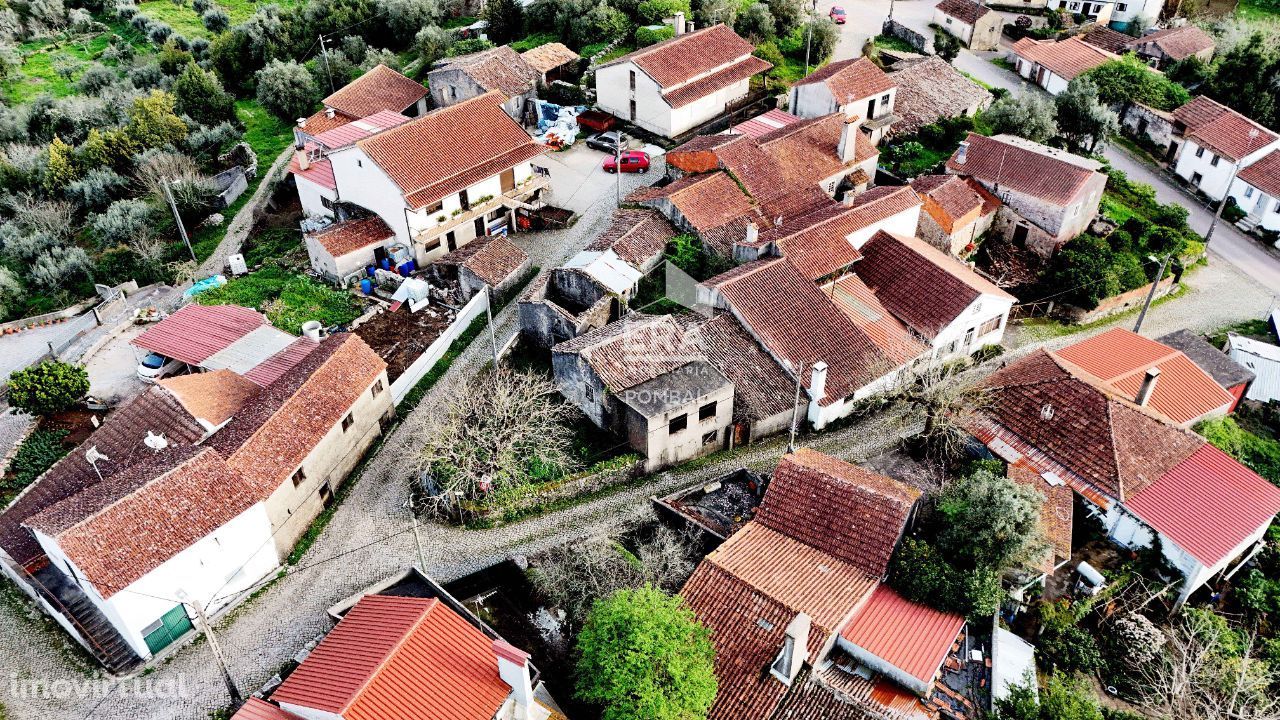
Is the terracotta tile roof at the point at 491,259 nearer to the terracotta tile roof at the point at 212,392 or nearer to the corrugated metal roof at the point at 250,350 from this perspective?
the corrugated metal roof at the point at 250,350

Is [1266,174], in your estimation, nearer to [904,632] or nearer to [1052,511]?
[1052,511]

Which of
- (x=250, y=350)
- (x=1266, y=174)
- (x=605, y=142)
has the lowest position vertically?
(x=250, y=350)

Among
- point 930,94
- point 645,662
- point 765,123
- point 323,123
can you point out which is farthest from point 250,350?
point 930,94

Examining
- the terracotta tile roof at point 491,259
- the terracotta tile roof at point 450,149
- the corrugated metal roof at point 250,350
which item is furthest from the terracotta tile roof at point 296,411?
the terracotta tile roof at point 450,149

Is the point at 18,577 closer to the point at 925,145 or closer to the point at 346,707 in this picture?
the point at 346,707

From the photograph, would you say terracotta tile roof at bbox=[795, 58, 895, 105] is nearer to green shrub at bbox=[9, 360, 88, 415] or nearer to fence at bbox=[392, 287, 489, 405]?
fence at bbox=[392, 287, 489, 405]

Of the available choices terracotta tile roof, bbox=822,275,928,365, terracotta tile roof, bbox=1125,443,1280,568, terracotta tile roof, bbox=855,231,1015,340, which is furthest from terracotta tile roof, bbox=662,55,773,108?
terracotta tile roof, bbox=1125,443,1280,568
